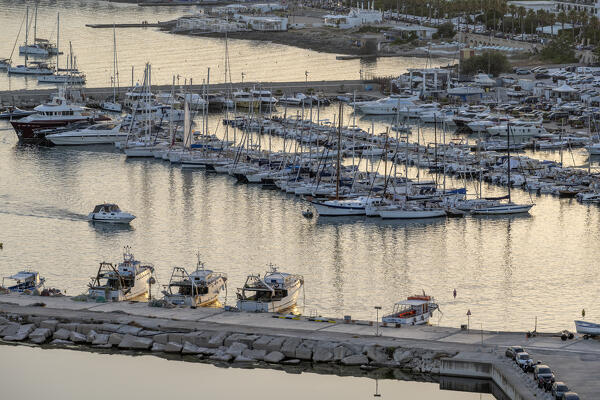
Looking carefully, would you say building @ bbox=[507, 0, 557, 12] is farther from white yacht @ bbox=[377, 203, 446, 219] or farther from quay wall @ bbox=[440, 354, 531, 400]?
quay wall @ bbox=[440, 354, 531, 400]

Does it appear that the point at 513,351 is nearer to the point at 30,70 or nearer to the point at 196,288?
the point at 196,288

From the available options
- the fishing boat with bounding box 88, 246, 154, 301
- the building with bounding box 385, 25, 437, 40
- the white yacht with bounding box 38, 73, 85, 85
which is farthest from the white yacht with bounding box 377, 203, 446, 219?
the building with bounding box 385, 25, 437, 40

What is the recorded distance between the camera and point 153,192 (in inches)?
2283

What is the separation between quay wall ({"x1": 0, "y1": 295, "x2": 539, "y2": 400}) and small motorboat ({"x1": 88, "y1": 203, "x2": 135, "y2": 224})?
40.8 feet

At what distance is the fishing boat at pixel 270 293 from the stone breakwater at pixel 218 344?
257cm

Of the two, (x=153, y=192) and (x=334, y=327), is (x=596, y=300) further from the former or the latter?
(x=153, y=192)

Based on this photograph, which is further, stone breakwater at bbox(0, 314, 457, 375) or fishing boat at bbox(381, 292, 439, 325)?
fishing boat at bbox(381, 292, 439, 325)

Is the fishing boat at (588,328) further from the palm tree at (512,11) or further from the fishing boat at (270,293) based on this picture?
the palm tree at (512,11)

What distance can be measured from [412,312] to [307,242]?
12.0 m

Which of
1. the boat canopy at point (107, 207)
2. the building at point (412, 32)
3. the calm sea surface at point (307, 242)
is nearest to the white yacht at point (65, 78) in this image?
the calm sea surface at point (307, 242)

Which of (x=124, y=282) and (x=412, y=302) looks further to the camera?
(x=124, y=282)

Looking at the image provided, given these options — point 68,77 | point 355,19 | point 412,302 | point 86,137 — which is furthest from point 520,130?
point 355,19

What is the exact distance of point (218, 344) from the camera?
3575cm

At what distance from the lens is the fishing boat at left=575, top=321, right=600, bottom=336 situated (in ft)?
115
